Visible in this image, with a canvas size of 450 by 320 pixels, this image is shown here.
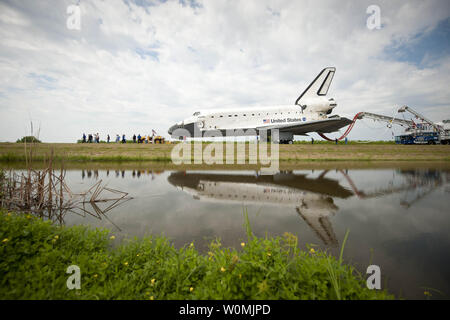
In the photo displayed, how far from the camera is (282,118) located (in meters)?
21.5

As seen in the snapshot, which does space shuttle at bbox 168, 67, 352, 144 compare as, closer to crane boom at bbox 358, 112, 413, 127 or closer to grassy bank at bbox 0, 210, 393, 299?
crane boom at bbox 358, 112, 413, 127

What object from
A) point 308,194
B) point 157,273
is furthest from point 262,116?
point 157,273

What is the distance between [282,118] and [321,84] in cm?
664

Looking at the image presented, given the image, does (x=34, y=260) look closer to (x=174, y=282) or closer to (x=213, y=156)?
(x=174, y=282)

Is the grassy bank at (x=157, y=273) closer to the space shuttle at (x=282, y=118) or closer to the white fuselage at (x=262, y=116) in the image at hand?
the space shuttle at (x=282, y=118)

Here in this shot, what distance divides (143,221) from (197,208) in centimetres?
129

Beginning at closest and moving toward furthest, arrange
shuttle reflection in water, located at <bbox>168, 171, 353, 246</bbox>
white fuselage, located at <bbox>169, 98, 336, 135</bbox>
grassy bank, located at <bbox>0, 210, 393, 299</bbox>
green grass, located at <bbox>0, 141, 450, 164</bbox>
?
grassy bank, located at <bbox>0, 210, 393, 299</bbox> < shuttle reflection in water, located at <bbox>168, 171, 353, 246</bbox> < green grass, located at <bbox>0, 141, 450, 164</bbox> < white fuselage, located at <bbox>169, 98, 336, 135</bbox>

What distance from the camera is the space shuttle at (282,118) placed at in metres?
21.3

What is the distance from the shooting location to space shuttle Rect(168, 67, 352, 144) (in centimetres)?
2132

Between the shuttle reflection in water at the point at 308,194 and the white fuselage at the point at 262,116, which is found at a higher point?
the white fuselage at the point at 262,116

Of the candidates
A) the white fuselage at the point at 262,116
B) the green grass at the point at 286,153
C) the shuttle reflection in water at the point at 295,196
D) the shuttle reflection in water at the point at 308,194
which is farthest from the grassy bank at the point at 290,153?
the shuttle reflection in water at the point at 295,196

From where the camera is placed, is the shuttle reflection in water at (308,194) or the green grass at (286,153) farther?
the green grass at (286,153)

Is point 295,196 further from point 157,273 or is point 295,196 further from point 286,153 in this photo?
point 286,153

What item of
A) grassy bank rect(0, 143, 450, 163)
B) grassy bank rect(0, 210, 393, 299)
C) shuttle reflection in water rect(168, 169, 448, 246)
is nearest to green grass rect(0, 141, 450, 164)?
grassy bank rect(0, 143, 450, 163)
